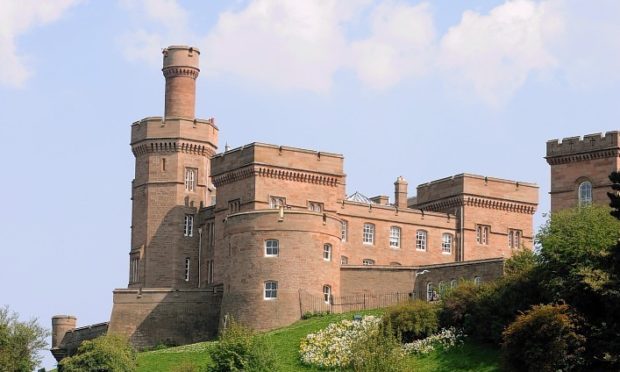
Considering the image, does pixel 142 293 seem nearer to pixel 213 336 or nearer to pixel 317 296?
pixel 213 336

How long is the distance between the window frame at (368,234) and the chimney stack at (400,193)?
542 centimetres

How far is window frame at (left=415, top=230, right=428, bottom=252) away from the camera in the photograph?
99938 millimetres

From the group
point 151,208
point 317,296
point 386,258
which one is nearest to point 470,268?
point 317,296

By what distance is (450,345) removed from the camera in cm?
A: 7425

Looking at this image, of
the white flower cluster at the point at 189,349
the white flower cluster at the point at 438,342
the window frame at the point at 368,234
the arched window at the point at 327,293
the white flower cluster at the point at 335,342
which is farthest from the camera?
the window frame at the point at 368,234

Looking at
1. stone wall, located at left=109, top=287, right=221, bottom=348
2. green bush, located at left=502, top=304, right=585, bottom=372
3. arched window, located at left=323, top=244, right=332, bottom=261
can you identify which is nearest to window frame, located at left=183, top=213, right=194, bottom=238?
stone wall, located at left=109, top=287, right=221, bottom=348

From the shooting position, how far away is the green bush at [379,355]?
2618 inches

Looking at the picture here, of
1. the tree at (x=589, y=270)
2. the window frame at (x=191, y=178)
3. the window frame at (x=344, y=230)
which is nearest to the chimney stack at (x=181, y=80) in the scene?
the window frame at (x=191, y=178)

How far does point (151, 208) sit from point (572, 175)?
2499 centimetres

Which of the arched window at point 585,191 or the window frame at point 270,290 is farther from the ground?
the arched window at point 585,191

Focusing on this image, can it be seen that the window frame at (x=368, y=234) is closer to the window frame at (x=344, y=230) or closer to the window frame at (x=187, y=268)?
the window frame at (x=344, y=230)

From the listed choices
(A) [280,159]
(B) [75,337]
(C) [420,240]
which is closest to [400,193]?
(C) [420,240]

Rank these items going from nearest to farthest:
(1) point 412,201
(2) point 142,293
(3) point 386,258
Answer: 1. (2) point 142,293
2. (3) point 386,258
3. (1) point 412,201

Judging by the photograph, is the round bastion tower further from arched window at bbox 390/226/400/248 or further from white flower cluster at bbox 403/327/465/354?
white flower cluster at bbox 403/327/465/354
